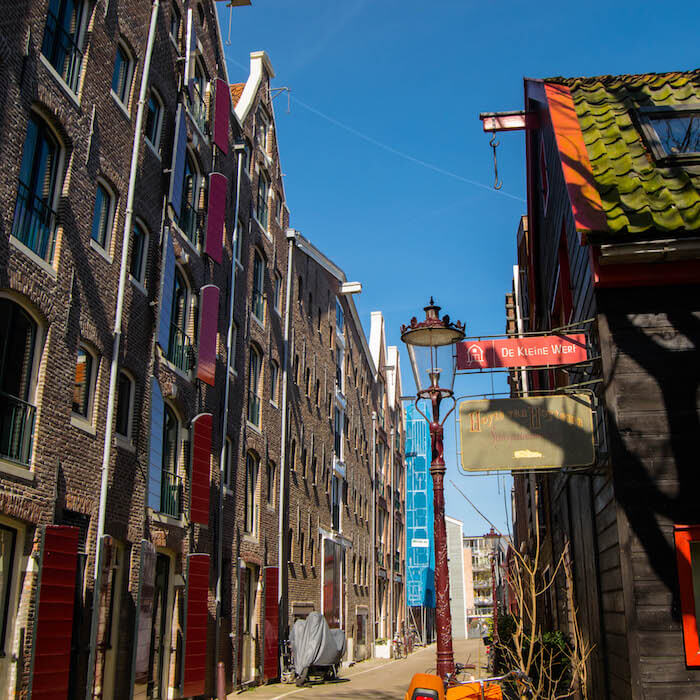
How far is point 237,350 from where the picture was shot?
23266 mm

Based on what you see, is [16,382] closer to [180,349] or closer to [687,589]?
[180,349]

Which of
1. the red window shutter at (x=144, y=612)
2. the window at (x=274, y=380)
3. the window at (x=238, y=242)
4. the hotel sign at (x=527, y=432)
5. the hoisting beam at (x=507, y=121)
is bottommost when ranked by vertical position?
the red window shutter at (x=144, y=612)

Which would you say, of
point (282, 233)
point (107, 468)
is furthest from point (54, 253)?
point (282, 233)

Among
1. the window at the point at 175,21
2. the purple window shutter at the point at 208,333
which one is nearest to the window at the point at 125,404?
the purple window shutter at the point at 208,333

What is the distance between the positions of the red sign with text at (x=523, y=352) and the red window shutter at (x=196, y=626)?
35.1 feet

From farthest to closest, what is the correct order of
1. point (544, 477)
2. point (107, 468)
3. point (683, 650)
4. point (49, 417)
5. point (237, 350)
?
1. point (237, 350)
2. point (544, 477)
3. point (107, 468)
4. point (49, 417)
5. point (683, 650)

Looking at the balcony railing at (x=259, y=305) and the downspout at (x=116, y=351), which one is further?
the balcony railing at (x=259, y=305)

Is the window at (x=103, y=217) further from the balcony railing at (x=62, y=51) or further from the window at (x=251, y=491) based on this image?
the window at (x=251, y=491)

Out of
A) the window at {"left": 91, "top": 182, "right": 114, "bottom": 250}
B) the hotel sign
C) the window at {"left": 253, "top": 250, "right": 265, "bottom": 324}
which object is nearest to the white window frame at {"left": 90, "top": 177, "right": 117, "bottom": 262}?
the window at {"left": 91, "top": 182, "right": 114, "bottom": 250}

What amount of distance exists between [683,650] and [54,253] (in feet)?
36.8

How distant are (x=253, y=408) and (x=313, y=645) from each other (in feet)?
25.3

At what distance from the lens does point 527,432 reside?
8.56 meters

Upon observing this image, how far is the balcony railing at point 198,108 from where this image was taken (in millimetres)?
20344

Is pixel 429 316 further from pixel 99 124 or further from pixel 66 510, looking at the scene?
pixel 99 124
